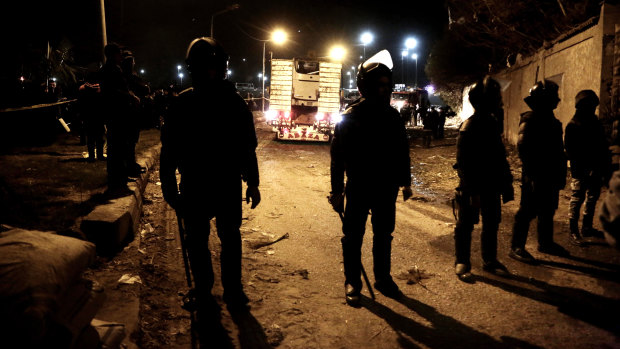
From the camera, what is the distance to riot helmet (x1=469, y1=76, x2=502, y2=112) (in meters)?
4.45

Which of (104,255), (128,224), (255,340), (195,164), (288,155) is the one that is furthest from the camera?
(288,155)

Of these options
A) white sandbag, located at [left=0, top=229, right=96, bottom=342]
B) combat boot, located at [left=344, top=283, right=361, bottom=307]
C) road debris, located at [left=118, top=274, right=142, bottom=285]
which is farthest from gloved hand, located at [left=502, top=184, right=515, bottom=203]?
white sandbag, located at [left=0, top=229, right=96, bottom=342]

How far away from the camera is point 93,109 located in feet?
25.0

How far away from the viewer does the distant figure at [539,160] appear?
16.1 ft

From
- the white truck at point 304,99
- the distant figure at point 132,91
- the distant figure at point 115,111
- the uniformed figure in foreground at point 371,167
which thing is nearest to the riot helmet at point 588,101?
the uniformed figure in foreground at point 371,167

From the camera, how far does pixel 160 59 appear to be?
253 ft

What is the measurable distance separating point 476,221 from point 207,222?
271cm

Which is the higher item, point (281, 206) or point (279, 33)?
point (279, 33)

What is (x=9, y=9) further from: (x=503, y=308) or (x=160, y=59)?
(x=160, y=59)

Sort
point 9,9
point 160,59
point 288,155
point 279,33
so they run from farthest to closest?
point 160,59 < point 279,33 < point 9,9 < point 288,155

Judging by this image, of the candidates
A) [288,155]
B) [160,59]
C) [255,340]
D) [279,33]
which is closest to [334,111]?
[288,155]

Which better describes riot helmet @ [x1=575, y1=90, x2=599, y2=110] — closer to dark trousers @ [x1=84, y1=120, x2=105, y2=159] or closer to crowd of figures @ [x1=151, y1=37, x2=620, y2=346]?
crowd of figures @ [x1=151, y1=37, x2=620, y2=346]

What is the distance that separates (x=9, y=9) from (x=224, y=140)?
58.7ft

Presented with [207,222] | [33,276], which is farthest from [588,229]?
[33,276]
